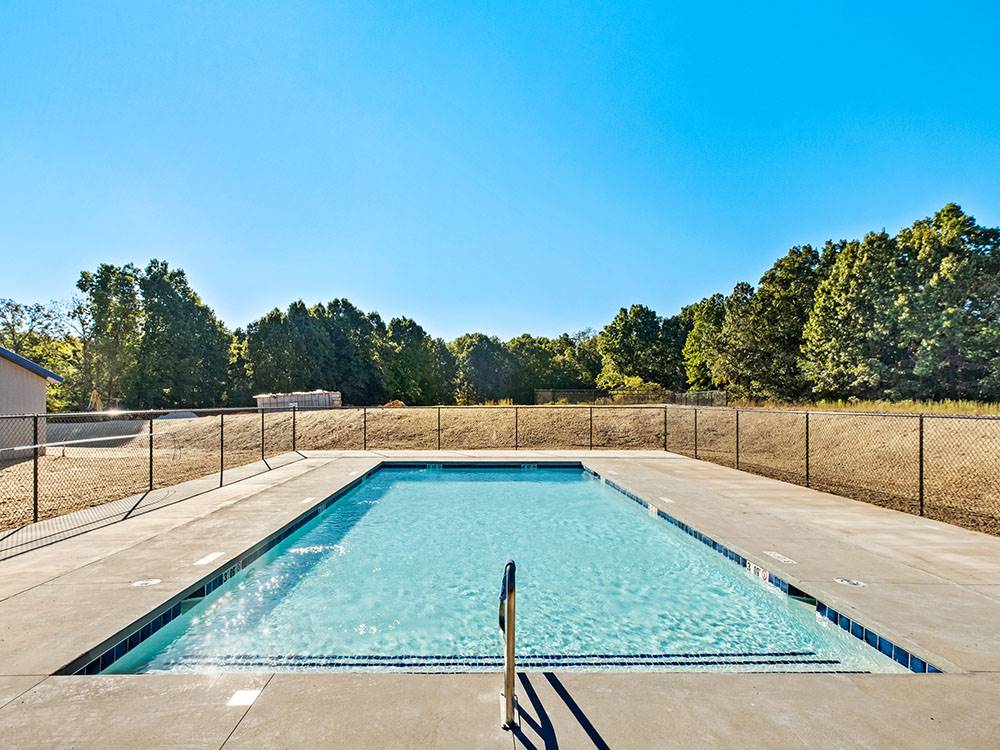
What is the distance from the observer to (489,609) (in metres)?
4.15

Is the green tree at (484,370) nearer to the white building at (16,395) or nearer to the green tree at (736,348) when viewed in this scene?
the green tree at (736,348)

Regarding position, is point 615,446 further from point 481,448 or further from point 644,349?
point 644,349

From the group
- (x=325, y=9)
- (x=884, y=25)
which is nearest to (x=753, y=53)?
(x=884, y=25)

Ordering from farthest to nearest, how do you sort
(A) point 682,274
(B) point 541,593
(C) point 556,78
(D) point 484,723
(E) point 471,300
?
(E) point 471,300 → (A) point 682,274 → (C) point 556,78 → (B) point 541,593 → (D) point 484,723

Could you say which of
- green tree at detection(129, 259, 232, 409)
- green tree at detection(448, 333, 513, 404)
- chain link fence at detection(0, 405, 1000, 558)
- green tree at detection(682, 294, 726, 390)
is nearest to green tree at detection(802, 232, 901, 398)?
chain link fence at detection(0, 405, 1000, 558)

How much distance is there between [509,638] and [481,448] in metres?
13.1

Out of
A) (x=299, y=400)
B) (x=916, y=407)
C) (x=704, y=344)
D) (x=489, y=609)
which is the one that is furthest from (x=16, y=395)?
(x=704, y=344)

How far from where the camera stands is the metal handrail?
2.01 m

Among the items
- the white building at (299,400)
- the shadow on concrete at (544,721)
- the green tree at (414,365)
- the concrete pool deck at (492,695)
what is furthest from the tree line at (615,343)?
the shadow on concrete at (544,721)

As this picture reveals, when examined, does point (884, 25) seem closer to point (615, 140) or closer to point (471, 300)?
point (615, 140)

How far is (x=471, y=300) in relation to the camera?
38.6 metres

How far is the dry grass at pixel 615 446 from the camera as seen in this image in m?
8.34

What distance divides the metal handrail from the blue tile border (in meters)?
2.25

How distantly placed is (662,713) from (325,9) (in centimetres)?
1132
